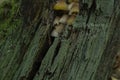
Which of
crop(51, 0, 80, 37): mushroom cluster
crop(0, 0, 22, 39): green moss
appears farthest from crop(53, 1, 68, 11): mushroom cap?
crop(0, 0, 22, 39): green moss

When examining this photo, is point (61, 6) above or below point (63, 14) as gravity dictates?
above

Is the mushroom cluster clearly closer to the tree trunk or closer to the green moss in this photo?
the tree trunk

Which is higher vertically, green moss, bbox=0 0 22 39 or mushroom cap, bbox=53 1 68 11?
mushroom cap, bbox=53 1 68 11

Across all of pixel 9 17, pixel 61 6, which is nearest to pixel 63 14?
pixel 61 6

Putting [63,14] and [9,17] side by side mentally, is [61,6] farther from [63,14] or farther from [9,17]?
[9,17]

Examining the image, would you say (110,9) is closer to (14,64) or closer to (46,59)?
(46,59)

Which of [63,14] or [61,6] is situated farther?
[63,14]

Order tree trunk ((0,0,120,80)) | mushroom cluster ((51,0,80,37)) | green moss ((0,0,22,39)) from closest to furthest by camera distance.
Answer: tree trunk ((0,0,120,80)) < mushroom cluster ((51,0,80,37)) < green moss ((0,0,22,39))

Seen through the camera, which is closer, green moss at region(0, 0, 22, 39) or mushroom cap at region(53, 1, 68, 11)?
mushroom cap at region(53, 1, 68, 11)
